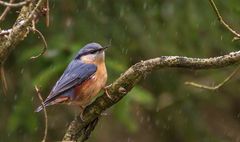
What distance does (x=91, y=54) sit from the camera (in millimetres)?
4512

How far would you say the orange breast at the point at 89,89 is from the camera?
4.02m

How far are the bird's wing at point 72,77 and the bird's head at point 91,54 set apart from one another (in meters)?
0.05

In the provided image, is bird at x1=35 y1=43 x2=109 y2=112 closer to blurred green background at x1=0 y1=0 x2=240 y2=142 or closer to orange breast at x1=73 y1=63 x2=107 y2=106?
orange breast at x1=73 y1=63 x2=107 y2=106

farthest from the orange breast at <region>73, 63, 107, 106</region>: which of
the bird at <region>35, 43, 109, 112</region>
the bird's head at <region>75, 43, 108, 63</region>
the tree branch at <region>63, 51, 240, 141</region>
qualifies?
the tree branch at <region>63, 51, 240, 141</region>

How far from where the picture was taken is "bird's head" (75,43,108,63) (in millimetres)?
4473

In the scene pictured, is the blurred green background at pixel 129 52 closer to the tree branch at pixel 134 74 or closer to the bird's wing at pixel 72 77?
the bird's wing at pixel 72 77

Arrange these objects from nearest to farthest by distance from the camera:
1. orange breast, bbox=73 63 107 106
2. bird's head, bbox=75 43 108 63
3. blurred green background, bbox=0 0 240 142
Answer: orange breast, bbox=73 63 107 106
bird's head, bbox=75 43 108 63
blurred green background, bbox=0 0 240 142

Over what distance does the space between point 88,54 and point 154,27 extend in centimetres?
168

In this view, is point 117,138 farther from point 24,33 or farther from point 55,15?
point 24,33

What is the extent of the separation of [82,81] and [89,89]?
21 cm

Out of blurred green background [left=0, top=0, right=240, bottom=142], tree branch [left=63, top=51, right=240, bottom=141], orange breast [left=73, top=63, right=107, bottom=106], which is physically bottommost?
blurred green background [left=0, top=0, right=240, bottom=142]

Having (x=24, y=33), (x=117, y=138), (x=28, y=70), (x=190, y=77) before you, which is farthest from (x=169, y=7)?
(x=24, y=33)

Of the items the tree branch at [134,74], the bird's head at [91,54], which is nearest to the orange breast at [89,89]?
the bird's head at [91,54]

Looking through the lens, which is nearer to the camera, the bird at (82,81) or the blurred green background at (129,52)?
the bird at (82,81)
